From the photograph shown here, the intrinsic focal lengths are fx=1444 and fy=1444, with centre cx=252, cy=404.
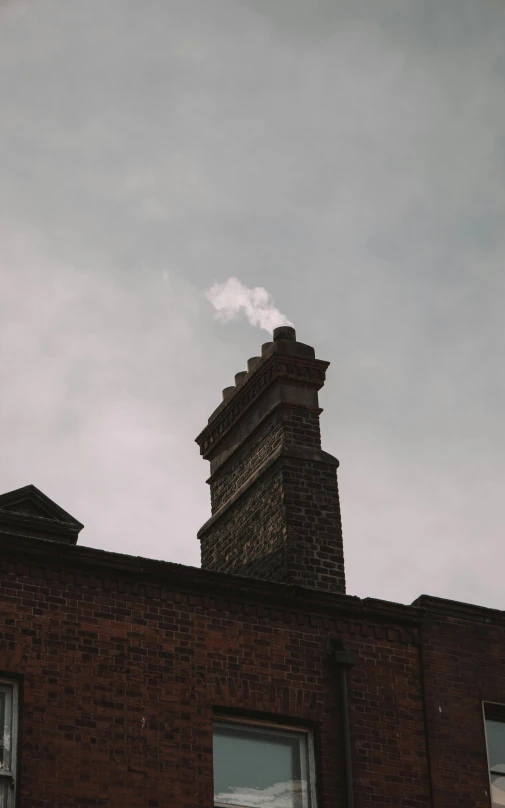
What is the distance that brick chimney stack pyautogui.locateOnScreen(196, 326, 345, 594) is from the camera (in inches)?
720

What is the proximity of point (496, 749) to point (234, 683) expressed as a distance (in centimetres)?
345

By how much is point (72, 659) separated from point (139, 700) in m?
0.83

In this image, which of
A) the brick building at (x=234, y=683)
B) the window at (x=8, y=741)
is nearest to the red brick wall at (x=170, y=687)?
the brick building at (x=234, y=683)

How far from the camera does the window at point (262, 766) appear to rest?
1542 cm

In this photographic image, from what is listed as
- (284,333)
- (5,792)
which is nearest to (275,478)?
(284,333)

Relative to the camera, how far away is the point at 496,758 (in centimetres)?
1692

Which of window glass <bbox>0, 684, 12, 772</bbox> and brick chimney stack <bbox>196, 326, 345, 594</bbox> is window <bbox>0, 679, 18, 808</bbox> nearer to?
window glass <bbox>0, 684, 12, 772</bbox>

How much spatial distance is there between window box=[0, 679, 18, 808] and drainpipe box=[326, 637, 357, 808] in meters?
3.73

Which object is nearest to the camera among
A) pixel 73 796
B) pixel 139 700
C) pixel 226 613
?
pixel 73 796

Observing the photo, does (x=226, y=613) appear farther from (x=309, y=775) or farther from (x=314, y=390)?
(x=314, y=390)

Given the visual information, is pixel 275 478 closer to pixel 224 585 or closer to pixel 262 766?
pixel 224 585

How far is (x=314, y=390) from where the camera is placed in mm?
19859

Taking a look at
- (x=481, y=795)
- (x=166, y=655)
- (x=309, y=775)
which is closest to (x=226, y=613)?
(x=166, y=655)

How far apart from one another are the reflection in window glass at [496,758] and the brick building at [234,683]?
2 cm
